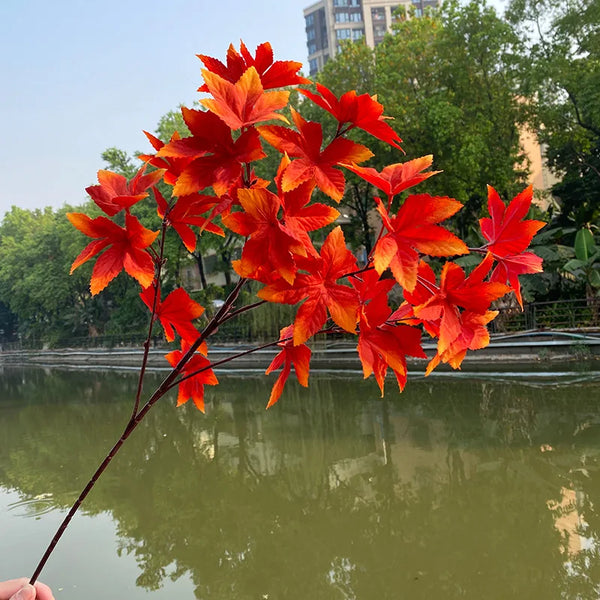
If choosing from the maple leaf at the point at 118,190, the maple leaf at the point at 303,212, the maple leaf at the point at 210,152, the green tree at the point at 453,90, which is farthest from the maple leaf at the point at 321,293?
the green tree at the point at 453,90

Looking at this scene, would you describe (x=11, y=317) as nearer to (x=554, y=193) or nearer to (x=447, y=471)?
(x=554, y=193)

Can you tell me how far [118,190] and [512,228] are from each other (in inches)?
23.9

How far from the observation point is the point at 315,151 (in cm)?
66

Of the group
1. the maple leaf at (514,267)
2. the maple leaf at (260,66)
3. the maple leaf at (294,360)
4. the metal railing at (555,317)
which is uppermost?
the maple leaf at (260,66)

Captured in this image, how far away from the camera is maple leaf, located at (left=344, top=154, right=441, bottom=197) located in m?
0.70

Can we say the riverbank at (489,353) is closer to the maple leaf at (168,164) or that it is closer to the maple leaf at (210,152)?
the maple leaf at (168,164)

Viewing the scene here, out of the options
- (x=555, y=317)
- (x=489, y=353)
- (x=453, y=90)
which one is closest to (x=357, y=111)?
(x=489, y=353)

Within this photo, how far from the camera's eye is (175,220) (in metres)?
0.83

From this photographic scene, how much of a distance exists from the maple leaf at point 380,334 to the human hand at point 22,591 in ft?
1.75

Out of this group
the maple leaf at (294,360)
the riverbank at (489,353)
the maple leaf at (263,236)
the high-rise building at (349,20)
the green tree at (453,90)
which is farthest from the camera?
the high-rise building at (349,20)

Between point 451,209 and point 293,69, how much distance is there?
311mm

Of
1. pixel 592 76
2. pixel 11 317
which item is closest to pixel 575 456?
pixel 592 76

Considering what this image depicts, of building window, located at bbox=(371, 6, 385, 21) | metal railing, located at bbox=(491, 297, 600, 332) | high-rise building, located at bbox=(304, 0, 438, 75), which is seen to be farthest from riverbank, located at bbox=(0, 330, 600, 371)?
building window, located at bbox=(371, 6, 385, 21)

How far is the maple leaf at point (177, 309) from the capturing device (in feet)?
2.93
